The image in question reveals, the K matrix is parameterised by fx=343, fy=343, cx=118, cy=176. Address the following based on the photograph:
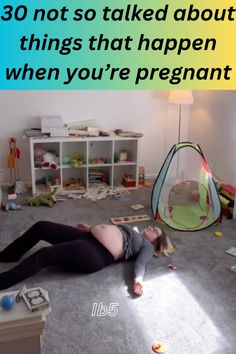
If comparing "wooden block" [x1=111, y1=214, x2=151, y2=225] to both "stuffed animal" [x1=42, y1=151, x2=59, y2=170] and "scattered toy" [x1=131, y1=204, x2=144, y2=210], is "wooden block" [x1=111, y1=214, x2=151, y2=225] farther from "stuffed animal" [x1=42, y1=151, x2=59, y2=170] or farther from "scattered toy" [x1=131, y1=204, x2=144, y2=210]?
"stuffed animal" [x1=42, y1=151, x2=59, y2=170]

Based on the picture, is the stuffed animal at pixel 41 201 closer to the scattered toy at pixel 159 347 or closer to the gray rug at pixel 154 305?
the gray rug at pixel 154 305

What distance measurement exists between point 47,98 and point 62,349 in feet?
8.91

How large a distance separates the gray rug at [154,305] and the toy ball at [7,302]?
98 cm

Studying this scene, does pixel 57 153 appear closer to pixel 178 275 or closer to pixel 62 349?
pixel 178 275

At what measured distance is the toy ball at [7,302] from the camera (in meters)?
0.71

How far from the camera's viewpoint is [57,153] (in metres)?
3.74

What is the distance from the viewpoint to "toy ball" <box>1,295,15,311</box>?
71 cm

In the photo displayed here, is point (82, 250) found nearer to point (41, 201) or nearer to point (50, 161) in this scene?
point (41, 201)

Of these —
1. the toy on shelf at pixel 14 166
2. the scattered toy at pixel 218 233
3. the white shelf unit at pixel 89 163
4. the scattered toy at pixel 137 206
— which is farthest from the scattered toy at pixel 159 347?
the toy on shelf at pixel 14 166

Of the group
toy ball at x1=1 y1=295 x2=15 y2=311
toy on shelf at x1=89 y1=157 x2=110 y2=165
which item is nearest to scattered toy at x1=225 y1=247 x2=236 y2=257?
toy on shelf at x1=89 y1=157 x2=110 y2=165

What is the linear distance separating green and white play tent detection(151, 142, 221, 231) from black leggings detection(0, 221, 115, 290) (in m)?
0.90

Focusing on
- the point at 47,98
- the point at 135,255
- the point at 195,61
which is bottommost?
the point at 135,255

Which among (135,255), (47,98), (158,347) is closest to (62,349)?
(158,347)

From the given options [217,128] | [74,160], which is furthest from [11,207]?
[217,128]
